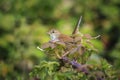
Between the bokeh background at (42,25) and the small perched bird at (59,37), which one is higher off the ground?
the bokeh background at (42,25)

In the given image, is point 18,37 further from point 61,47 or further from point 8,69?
point 61,47

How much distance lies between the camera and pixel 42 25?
604cm

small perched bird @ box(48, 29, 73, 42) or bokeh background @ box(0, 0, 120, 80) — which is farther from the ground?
bokeh background @ box(0, 0, 120, 80)

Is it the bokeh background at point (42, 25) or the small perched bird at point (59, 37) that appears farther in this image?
the bokeh background at point (42, 25)

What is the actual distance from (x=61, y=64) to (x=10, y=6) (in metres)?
3.17

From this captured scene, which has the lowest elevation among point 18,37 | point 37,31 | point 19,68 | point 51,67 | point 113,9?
point 51,67

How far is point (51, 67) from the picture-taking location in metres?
2.44

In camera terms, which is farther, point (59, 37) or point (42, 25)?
point (42, 25)

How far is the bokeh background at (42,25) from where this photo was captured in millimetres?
4789

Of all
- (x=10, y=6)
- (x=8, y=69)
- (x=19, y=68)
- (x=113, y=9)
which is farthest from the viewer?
(x=113, y=9)

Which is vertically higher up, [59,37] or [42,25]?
[42,25]

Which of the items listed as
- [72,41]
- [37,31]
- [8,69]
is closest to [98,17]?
[37,31]

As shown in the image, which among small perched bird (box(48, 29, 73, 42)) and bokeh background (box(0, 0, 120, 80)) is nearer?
small perched bird (box(48, 29, 73, 42))

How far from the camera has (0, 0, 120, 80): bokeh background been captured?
15.7 ft
